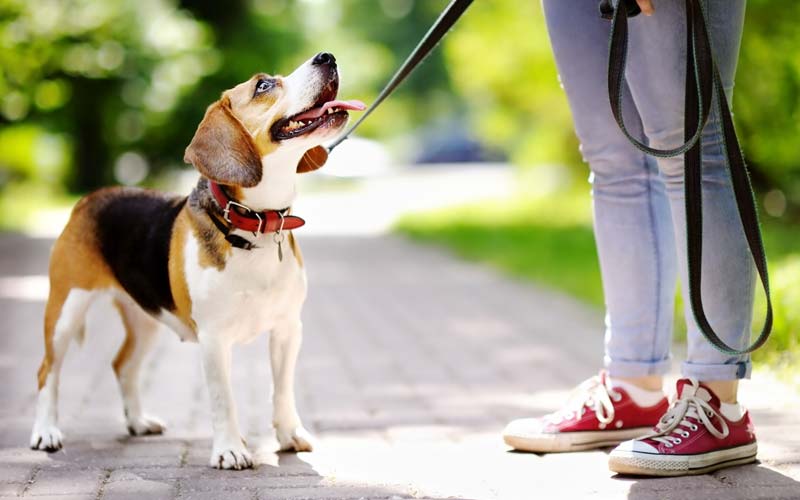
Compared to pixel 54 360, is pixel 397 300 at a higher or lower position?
lower

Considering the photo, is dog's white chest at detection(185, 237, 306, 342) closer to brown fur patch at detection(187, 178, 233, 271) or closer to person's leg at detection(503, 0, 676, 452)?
brown fur patch at detection(187, 178, 233, 271)

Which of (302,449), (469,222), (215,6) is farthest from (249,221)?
(215,6)

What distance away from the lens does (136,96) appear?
803 inches

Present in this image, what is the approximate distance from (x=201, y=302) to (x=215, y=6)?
21.0 metres

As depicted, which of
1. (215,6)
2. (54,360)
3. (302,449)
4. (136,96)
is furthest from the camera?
(215,6)

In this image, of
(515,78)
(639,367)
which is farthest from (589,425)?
(515,78)

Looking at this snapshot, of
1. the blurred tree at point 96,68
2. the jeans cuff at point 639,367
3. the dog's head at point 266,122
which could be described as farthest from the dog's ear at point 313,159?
the blurred tree at point 96,68

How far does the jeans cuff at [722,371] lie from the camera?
3.44 metres

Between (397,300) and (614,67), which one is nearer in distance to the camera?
(614,67)

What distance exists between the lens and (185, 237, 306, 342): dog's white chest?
12.3ft

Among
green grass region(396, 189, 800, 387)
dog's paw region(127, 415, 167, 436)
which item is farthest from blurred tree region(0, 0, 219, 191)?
dog's paw region(127, 415, 167, 436)

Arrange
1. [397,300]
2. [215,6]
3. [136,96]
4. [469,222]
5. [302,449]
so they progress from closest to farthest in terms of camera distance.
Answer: [302,449], [397,300], [469,222], [136,96], [215,6]

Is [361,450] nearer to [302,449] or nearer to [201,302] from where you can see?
[302,449]

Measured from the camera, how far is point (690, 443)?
133 inches
